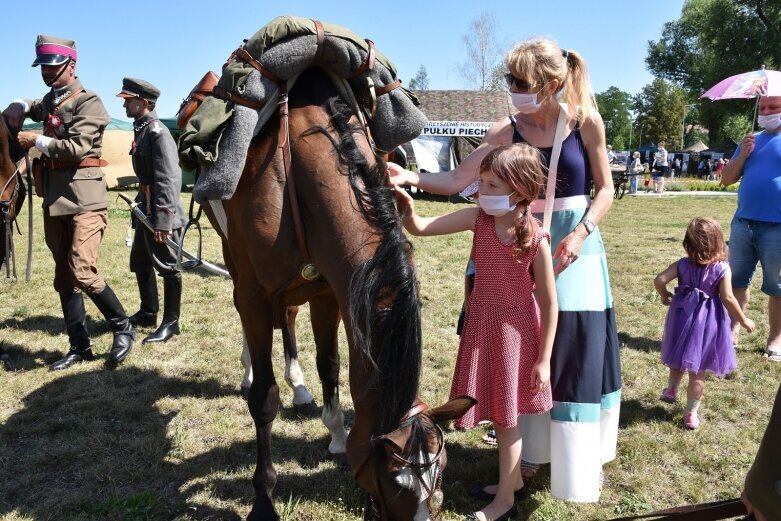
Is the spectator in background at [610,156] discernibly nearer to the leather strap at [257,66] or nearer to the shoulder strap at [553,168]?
the shoulder strap at [553,168]

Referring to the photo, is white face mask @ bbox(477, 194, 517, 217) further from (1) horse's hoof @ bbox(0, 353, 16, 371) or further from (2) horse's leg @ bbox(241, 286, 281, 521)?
(1) horse's hoof @ bbox(0, 353, 16, 371)

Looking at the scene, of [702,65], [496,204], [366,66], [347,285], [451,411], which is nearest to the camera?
[451,411]

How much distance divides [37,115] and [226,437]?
11.0 feet

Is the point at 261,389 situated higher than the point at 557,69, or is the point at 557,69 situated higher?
the point at 557,69

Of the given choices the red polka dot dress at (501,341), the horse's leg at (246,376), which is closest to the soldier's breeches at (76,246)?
the horse's leg at (246,376)

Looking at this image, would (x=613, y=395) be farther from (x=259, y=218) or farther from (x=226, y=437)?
(x=226, y=437)

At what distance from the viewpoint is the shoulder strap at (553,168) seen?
265cm

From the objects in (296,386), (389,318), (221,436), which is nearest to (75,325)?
(221,436)

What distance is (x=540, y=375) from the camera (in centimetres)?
252

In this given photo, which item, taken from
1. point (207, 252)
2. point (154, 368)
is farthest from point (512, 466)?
point (207, 252)

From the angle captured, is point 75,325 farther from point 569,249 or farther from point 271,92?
point 569,249

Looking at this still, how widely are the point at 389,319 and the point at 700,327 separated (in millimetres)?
2634

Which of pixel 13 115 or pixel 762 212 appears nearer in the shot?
pixel 762 212

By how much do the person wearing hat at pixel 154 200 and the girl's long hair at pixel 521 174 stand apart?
138 inches
